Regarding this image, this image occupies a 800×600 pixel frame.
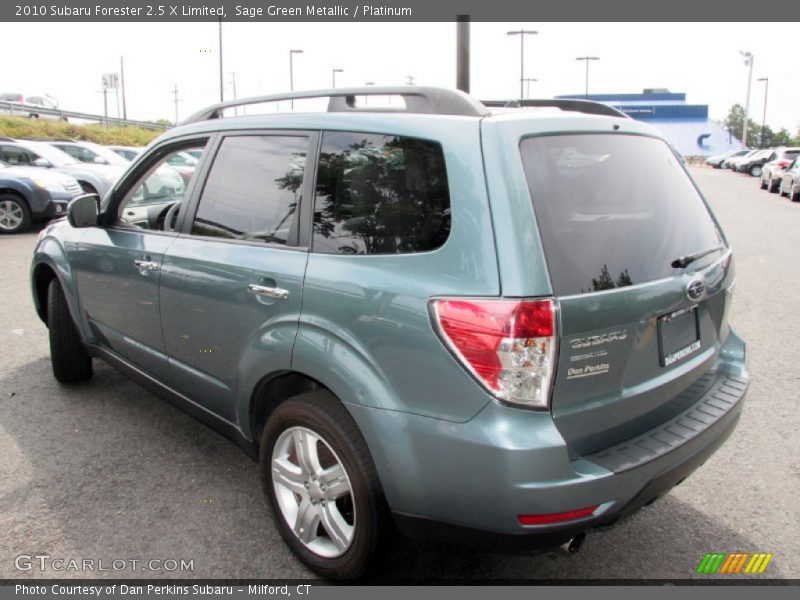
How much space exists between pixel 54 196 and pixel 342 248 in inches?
483

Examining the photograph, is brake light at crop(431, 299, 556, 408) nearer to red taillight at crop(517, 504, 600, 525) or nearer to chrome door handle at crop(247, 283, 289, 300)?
red taillight at crop(517, 504, 600, 525)

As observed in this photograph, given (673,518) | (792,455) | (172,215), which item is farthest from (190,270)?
(792,455)

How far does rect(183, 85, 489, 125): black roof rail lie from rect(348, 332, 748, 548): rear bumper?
107 centimetres

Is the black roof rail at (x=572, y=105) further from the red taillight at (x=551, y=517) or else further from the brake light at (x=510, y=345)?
the red taillight at (x=551, y=517)

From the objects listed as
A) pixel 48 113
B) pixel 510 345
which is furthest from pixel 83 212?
pixel 48 113

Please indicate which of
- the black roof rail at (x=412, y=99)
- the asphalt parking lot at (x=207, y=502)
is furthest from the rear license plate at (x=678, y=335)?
the black roof rail at (x=412, y=99)

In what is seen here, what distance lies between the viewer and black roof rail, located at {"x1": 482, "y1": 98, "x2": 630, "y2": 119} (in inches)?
117

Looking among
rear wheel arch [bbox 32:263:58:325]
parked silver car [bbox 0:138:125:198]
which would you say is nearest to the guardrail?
parked silver car [bbox 0:138:125:198]

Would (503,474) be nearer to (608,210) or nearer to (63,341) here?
(608,210)

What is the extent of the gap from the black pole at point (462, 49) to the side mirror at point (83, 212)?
6.59 metres

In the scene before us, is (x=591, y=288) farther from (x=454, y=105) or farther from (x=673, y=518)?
(x=673, y=518)

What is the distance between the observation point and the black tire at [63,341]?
15.1ft

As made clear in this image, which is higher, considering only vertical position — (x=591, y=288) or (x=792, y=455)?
(x=591, y=288)

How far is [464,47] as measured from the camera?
941 cm
